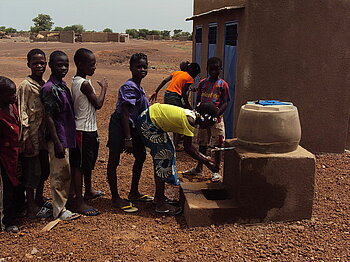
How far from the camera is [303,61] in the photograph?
6082 millimetres

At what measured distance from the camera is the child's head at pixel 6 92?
11.3ft

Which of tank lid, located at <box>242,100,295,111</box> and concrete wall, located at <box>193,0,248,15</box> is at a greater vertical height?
concrete wall, located at <box>193,0,248,15</box>

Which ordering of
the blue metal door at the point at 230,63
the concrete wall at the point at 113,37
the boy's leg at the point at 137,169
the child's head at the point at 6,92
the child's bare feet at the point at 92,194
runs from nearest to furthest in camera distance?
the child's head at the point at 6,92 < the boy's leg at the point at 137,169 < the child's bare feet at the point at 92,194 < the blue metal door at the point at 230,63 < the concrete wall at the point at 113,37

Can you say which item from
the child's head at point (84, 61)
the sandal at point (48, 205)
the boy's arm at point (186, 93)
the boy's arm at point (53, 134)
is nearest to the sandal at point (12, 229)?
the sandal at point (48, 205)

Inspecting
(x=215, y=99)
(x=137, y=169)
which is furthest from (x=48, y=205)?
(x=215, y=99)

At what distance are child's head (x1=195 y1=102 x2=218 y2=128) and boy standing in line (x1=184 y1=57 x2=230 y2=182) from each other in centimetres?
131

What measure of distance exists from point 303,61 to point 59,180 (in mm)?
4155

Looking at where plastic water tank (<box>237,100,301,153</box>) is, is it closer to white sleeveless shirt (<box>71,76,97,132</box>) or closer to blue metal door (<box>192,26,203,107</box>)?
white sleeveless shirt (<box>71,76,97,132</box>)

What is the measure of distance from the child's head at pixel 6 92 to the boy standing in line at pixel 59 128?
0.28 m

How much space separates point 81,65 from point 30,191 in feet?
4.46

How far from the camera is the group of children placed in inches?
145

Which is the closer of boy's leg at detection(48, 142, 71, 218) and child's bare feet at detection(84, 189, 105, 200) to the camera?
boy's leg at detection(48, 142, 71, 218)

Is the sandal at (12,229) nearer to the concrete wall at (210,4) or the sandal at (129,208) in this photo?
the sandal at (129,208)

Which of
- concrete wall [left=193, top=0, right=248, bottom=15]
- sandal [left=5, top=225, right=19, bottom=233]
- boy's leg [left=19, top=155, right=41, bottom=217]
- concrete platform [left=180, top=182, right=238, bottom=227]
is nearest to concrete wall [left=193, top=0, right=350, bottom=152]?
concrete wall [left=193, top=0, right=248, bottom=15]
